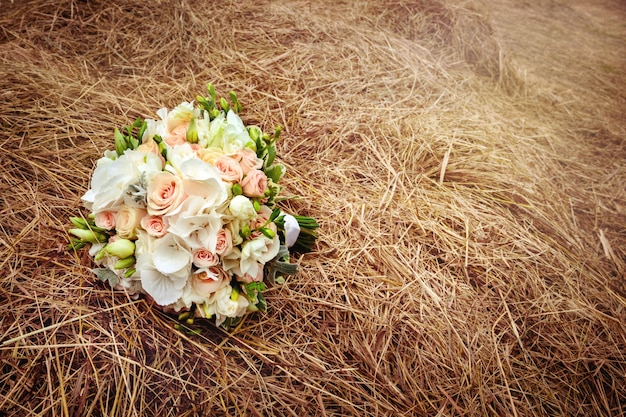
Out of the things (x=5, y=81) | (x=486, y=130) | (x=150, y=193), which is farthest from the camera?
(x=486, y=130)

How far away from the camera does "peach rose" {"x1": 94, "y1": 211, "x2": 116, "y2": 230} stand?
806mm

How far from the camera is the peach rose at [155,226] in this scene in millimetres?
764

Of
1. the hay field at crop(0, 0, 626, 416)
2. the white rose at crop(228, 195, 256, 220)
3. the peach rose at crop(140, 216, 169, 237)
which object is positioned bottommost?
the hay field at crop(0, 0, 626, 416)

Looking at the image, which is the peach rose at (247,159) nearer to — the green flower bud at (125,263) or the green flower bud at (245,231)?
the green flower bud at (245,231)

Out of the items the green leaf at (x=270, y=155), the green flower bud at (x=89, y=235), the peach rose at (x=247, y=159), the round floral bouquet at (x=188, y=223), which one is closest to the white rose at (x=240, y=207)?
the round floral bouquet at (x=188, y=223)

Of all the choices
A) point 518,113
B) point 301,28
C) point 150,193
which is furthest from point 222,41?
point 518,113

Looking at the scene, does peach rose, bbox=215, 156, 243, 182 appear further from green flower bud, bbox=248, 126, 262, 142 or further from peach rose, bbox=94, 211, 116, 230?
peach rose, bbox=94, 211, 116, 230

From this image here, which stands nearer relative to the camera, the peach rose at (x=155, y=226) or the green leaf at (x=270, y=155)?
the peach rose at (x=155, y=226)

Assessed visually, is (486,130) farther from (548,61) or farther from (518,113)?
(548,61)

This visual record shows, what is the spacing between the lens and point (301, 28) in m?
1.95

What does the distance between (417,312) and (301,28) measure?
1.59 meters

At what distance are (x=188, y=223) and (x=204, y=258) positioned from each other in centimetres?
8

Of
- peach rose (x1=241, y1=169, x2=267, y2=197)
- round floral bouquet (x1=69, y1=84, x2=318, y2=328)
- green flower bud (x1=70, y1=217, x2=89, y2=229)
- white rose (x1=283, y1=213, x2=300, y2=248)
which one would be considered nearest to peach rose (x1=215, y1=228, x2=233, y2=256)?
round floral bouquet (x1=69, y1=84, x2=318, y2=328)

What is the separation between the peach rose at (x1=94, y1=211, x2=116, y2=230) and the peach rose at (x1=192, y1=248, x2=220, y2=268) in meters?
0.20
